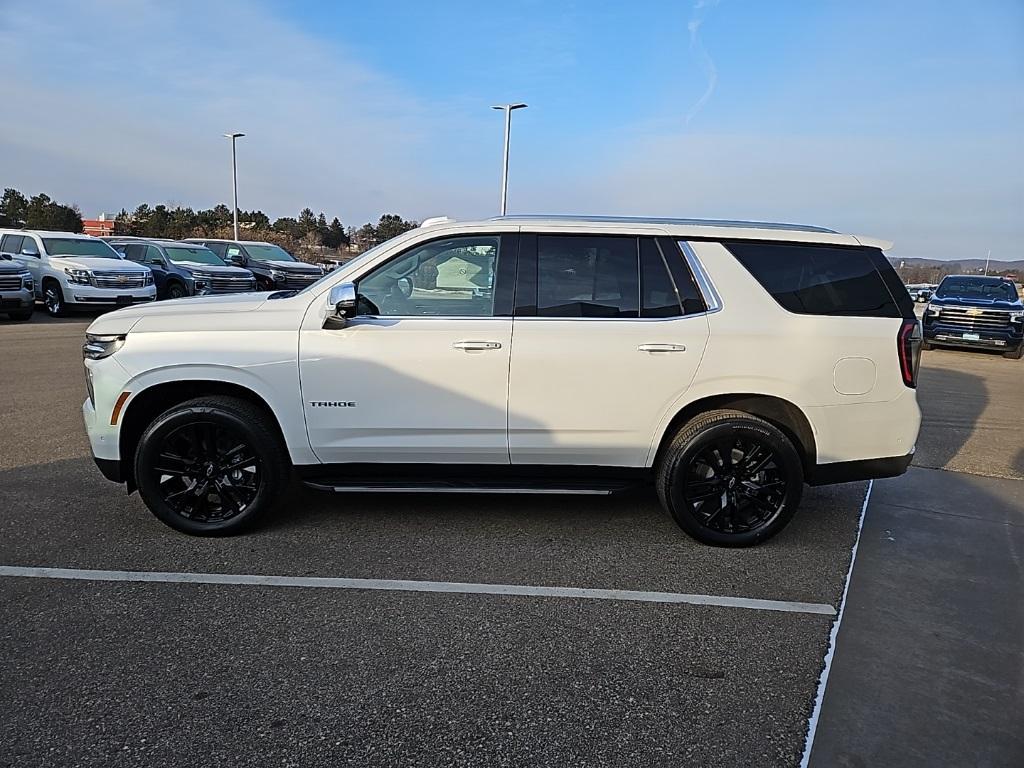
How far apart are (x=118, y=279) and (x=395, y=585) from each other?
15.8 metres

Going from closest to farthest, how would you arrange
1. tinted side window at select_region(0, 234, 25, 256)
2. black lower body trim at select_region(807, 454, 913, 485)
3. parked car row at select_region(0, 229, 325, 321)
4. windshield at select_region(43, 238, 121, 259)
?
black lower body trim at select_region(807, 454, 913, 485) < parked car row at select_region(0, 229, 325, 321) < windshield at select_region(43, 238, 121, 259) < tinted side window at select_region(0, 234, 25, 256)

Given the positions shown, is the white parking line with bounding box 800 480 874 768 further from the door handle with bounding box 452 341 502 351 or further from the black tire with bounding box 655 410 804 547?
the door handle with bounding box 452 341 502 351

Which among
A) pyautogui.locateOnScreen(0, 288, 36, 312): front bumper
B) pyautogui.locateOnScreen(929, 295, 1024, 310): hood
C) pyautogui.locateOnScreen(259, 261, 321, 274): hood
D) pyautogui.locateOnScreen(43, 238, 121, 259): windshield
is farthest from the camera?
pyautogui.locateOnScreen(259, 261, 321, 274): hood

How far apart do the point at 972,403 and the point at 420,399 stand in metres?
8.24

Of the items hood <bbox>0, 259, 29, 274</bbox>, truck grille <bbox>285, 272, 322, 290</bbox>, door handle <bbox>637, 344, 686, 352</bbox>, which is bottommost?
truck grille <bbox>285, 272, 322, 290</bbox>

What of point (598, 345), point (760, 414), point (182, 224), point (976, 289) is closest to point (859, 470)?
point (760, 414)

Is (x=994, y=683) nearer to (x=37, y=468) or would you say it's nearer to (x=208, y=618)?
(x=208, y=618)

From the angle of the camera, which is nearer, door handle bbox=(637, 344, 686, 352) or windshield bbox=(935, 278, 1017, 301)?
door handle bbox=(637, 344, 686, 352)

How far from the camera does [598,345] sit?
4.11m

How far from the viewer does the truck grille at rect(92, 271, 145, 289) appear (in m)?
16.5

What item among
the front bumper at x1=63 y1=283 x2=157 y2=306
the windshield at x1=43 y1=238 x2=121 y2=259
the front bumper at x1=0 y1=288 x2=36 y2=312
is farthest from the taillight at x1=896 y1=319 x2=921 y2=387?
the windshield at x1=43 y1=238 x2=121 y2=259

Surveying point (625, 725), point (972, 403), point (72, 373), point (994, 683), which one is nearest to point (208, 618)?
point (625, 725)

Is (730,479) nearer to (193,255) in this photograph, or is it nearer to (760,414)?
(760,414)

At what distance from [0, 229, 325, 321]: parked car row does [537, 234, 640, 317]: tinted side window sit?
11431 millimetres
